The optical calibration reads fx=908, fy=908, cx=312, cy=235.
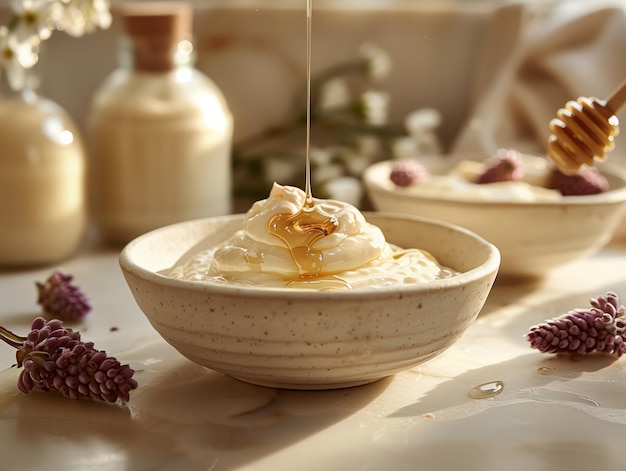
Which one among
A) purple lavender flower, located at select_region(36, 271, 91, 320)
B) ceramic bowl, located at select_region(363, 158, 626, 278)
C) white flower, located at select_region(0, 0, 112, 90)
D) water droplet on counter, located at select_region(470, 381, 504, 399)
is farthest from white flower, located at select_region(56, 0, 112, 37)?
water droplet on counter, located at select_region(470, 381, 504, 399)

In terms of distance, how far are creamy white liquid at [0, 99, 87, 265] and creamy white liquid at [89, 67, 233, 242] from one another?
3.1 inches

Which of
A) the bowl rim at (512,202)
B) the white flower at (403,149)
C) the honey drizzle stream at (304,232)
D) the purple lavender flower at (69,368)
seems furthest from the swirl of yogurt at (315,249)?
the white flower at (403,149)

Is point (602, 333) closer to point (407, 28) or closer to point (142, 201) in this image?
point (142, 201)

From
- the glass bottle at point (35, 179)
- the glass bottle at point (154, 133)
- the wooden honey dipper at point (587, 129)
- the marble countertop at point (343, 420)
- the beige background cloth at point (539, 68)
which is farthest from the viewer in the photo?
the beige background cloth at point (539, 68)

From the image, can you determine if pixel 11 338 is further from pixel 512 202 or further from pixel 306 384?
pixel 512 202

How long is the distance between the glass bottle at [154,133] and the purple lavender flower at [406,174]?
28 cm

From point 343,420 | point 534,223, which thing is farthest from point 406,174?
point 343,420

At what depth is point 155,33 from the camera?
1.26 metres

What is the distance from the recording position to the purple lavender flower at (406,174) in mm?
1184

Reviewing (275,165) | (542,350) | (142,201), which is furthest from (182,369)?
(275,165)

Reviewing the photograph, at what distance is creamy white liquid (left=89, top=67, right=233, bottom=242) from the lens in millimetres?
1269

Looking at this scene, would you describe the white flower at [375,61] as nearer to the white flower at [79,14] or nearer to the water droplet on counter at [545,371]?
the white flower at [79,14]

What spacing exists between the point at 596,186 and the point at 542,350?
39cm

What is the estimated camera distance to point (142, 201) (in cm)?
128
